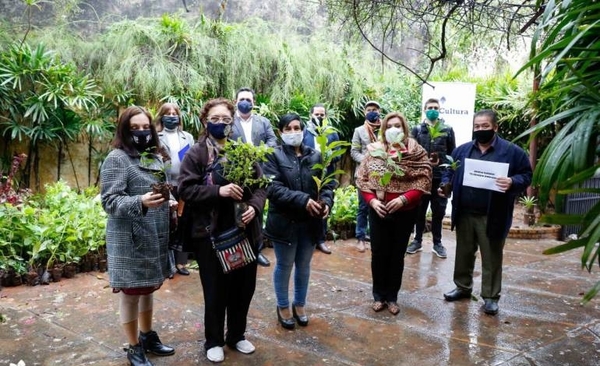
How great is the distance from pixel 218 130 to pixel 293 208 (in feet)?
2.61

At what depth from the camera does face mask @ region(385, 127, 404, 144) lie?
4.29 metres

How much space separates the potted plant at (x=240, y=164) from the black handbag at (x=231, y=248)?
8 centimetres

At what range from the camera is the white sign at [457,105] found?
868 cm

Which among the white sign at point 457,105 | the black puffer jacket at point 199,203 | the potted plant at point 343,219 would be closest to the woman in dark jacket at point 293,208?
the black puffer jacket at point 199,203

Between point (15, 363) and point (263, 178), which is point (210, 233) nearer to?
point (263, 178)

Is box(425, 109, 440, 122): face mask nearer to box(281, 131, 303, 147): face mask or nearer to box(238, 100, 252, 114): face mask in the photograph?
box(238, 100, 252, 114): face mask

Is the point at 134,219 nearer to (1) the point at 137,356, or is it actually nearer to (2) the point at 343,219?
(1) the point at 137,356

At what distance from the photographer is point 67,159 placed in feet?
26.6

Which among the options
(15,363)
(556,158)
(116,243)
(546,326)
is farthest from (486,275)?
(15,363)

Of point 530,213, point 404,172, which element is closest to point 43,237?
point 404,172

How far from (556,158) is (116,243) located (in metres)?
2.31

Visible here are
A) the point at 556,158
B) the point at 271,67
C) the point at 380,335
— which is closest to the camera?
the point at 556,158

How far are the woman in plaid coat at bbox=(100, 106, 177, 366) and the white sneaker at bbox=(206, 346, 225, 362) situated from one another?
364mm

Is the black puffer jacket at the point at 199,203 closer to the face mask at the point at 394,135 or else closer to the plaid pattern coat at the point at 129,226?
the plaid pattern coat at the point at 129,226
